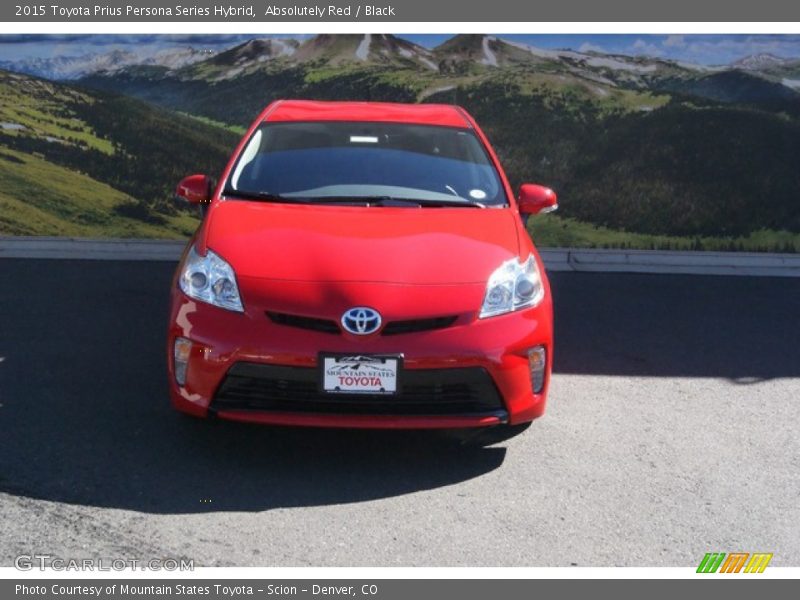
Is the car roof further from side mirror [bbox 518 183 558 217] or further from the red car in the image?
the red car

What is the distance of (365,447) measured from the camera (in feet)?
17.3

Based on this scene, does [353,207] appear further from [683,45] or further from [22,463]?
[683,45]

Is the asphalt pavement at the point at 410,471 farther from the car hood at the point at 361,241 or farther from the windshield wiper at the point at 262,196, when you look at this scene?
the windshield wiper at the point at 262,196

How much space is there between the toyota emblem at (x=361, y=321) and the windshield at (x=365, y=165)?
130 centimetres

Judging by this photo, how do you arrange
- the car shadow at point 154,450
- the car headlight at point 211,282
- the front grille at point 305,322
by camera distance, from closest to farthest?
1. the car shadow at point 154,450
2. the front grille at point 305,322
3. the car headlight at point 211,282

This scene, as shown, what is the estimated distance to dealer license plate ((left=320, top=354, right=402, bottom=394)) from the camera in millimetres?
4711

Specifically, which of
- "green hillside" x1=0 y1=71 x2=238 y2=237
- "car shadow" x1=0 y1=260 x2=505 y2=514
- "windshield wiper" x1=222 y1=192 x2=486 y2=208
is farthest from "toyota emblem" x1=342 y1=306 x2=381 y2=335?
"green hillside" x1=0 y1=71 x2=238 y2=237

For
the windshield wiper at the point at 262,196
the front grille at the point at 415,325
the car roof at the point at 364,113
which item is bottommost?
the front grille at the point at 415,325

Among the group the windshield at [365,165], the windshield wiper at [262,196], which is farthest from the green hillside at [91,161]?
the windshield wiper at [262,196]

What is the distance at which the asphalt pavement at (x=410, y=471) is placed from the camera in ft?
14.0

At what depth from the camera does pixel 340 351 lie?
4715mm

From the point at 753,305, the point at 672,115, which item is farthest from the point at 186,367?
the point at 672,115

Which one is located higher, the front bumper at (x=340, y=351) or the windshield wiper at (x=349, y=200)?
the windshield wiper at (x=349, y=200)

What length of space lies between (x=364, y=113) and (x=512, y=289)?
229 cm
